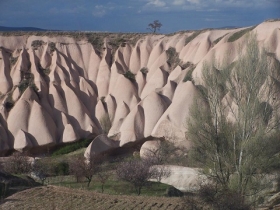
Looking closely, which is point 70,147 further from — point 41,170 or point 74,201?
point 74,201

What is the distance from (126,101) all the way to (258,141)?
22.5 metres

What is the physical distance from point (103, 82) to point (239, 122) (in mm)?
24481

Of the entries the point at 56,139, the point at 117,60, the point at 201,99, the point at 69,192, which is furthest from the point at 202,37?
the point at 69,192

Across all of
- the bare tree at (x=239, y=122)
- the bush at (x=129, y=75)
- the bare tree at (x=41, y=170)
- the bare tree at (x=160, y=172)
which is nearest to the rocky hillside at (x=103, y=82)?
the bush at (x=129, y=75)

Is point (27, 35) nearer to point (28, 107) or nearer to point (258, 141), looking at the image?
point (28, 107)

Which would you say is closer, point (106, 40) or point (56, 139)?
point (56, 139)

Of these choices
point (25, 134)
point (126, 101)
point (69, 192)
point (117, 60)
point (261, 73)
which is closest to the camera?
point (69, 192)

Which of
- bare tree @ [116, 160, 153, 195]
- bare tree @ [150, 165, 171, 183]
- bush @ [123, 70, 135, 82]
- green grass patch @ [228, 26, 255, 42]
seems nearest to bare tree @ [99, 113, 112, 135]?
bush @ [123, 70, 135, 82]

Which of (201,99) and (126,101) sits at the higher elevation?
(201,99)

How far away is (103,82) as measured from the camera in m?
40.0

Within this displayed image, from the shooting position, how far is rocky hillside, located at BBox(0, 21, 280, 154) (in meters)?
33.1

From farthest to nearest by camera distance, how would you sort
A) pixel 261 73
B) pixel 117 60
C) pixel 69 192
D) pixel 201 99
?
pixel 117 60
pixel 201 99
pixel 261 73
pixel 69 192

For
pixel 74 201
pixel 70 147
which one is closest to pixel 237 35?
pixel 70 147

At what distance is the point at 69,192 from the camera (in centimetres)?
1500
